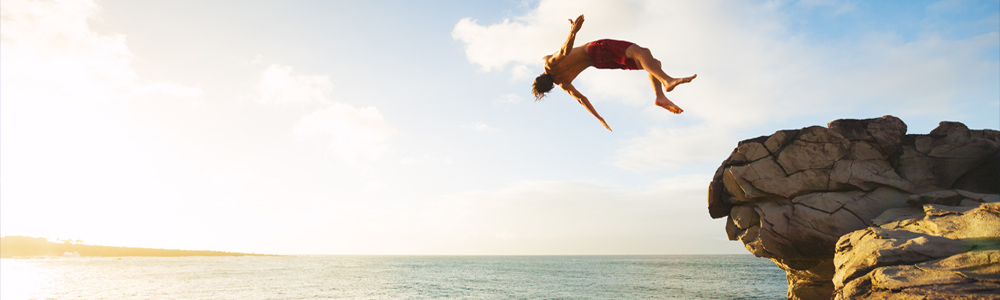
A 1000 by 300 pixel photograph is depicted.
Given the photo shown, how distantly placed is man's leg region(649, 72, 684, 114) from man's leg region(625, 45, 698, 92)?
91mm

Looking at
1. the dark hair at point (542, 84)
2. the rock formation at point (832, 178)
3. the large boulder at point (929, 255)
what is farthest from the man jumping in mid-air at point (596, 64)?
the rock formation at point (832, 178)

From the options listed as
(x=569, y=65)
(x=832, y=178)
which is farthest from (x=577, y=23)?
(x=832, y=178)

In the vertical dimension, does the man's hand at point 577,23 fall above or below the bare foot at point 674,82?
above

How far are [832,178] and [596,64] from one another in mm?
6804

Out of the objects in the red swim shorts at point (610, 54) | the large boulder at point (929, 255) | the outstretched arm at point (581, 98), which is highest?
the red swim shorts at point (610, 54)

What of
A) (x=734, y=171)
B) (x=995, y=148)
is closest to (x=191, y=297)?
(x=734, y=171)

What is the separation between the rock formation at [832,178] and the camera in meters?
9.20

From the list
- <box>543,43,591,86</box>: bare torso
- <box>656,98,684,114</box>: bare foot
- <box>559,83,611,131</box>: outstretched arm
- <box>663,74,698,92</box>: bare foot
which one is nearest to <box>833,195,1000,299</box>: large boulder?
<box>656,98,684,114</box>: bare foot

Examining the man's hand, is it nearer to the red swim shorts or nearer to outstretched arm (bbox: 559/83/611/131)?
the red swim shorts

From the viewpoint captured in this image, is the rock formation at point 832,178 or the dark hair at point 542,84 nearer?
the dark hair at point 542,84

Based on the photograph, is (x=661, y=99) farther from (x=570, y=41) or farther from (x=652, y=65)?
(x=570, y=41)

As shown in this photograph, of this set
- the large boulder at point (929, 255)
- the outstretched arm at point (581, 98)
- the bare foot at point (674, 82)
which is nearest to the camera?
the bare foot at point (674, 82)

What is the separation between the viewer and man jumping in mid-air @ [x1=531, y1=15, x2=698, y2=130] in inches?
217

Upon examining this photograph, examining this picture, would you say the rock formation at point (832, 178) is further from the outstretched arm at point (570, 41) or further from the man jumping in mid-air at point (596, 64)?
the outstretched arm at point (570, 41)
